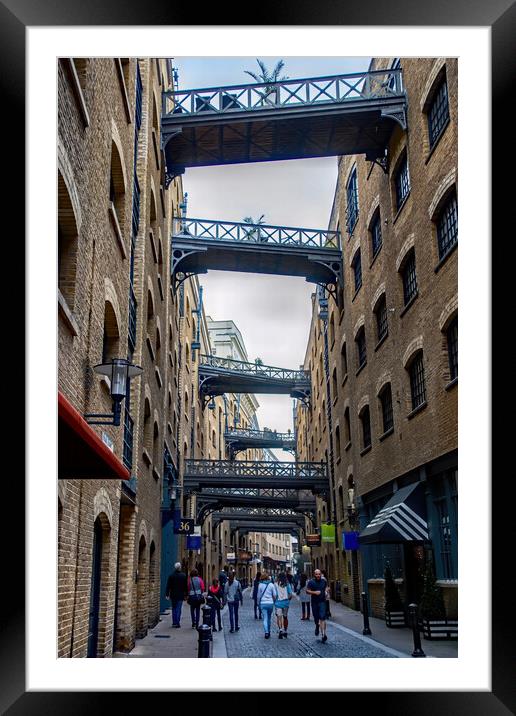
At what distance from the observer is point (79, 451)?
21.3 feet

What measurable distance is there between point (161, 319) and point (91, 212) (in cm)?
1053

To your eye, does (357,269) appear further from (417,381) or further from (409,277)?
(417,381)

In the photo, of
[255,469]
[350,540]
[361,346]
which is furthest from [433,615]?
[255,469]

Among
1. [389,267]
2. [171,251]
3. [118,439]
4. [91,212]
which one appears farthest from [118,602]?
[171,251]

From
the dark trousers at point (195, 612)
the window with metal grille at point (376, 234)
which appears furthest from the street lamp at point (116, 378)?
the window with metal grille at point (376, 234)

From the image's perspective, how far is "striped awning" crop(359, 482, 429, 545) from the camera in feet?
46.9

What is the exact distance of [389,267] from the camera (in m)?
18.4

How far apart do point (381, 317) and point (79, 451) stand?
1463cm

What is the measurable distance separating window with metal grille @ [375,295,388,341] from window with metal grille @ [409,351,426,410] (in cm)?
271

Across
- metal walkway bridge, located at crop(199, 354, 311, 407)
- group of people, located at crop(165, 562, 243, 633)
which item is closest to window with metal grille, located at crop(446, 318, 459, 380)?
group of people, located at crop(165, 562, 243, 633)

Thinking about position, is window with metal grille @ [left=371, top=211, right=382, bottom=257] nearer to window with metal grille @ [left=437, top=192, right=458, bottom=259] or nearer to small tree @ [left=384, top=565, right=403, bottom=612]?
window with metal grille @ [left=437, top=192, right=458, bottom=259]
